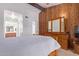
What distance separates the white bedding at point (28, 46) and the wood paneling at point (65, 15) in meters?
0.15

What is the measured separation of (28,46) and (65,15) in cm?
66

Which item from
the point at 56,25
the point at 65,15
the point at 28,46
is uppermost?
the point at 65,15

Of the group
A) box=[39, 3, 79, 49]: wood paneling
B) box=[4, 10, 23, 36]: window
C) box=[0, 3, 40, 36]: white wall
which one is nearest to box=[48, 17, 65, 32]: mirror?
box=[39, 3, 79, 49]: wood paneling

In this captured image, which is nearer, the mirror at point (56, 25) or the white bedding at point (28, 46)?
the white bedding at point (28, 46)

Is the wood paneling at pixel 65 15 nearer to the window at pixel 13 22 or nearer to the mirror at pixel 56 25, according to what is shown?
the mirror at pixel 56 25

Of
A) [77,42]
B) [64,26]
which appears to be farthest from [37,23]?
[77,42]

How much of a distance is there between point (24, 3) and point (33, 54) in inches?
27.8

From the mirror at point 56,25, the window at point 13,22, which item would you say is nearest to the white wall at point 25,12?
the window at point 13,22

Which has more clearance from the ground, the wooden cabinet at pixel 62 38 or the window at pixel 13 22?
the window at pixel 13 22

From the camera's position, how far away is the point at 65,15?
1702 millimetres

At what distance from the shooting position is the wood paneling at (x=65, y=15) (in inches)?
66.2

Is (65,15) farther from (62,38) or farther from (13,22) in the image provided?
(13,22)

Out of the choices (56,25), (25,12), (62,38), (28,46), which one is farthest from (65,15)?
(28,46)

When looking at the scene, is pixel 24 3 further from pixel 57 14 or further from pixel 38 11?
pixel 57 14
